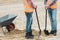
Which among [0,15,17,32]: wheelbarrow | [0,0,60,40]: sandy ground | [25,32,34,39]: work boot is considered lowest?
[0,0,60,40]: sandy ground

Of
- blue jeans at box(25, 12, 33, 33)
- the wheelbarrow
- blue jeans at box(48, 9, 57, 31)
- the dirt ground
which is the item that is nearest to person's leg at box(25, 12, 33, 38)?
blue jeans at box(25, 12, 33, 33)

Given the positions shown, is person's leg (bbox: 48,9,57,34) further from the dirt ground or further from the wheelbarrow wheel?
the wheelbarrow wheel

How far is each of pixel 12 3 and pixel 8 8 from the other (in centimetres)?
146

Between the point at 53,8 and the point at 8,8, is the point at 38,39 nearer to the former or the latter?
the point at 53,8

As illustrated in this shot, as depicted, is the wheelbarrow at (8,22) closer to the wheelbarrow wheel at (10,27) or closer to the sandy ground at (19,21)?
the wheelbarrow wheel at (10,27)

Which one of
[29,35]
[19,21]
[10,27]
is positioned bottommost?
[19,21]

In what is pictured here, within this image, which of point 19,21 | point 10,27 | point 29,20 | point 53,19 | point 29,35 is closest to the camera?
point 29,20

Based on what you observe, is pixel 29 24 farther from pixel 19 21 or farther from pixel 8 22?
pixel 19 21

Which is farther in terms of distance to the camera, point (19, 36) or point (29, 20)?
point (19, 36)

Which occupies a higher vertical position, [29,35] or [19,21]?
[29,35]

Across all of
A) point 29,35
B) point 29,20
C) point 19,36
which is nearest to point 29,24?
point 29,20

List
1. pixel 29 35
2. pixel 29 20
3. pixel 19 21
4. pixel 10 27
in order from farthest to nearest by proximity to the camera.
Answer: pixel 19 21
pixel 10 27
pixel 29 35
pixel 29 20

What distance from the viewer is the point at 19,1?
16609 millimetres

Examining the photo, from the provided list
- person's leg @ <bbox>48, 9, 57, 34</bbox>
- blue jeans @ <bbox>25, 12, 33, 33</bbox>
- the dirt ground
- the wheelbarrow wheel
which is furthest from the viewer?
the wheelbarrow wheel
